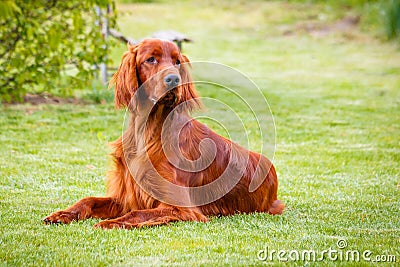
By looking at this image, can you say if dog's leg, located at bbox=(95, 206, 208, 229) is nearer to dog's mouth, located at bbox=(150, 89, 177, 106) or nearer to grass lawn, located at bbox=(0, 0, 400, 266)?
grass lawn, located at bbox=(0, 0, 400, 266)

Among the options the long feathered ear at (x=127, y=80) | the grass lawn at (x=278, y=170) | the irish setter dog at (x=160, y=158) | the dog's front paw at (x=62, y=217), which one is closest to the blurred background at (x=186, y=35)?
the grass lawn at (x=278, y=170)

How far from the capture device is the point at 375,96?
13.8 metres

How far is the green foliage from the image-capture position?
19.2m

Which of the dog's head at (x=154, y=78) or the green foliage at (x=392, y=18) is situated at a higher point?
the dog's head at (x=154, y=78)

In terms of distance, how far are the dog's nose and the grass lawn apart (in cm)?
100

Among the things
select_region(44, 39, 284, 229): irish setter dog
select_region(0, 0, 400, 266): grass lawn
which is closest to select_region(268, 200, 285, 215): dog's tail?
select_region(0, 0, 400, 266): grass lawn

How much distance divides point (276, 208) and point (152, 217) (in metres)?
1.27

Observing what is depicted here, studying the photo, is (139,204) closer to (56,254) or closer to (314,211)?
(56,254)

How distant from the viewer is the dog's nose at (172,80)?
190 inches

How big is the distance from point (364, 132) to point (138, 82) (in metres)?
6.19

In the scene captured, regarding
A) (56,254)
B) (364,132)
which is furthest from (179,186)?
(364,132)

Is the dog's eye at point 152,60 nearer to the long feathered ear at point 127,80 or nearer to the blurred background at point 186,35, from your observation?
the long feathered ear at point 127,80

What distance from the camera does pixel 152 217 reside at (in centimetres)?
488

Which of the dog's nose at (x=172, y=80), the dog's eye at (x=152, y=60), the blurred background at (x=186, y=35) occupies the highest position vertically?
the dog's eye at (x=152, y=60)
